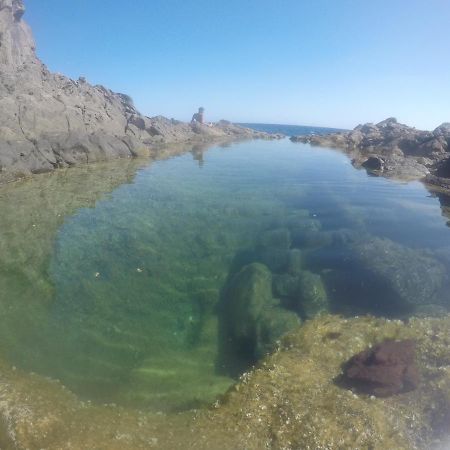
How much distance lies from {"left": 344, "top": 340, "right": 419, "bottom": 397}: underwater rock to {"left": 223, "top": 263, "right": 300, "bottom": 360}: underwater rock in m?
2.33

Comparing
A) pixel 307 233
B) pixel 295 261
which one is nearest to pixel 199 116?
pixel 307 233

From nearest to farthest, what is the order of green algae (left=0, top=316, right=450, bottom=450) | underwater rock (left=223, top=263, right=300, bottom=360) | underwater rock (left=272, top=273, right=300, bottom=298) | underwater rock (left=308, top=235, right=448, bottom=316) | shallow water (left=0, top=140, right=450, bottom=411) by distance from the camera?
green algae (left=0, top=316, right=450, bottom=450), shallow water (left=0, top=140, right=450, bottom=411), underwater rock (left=223, top=263, right=300, bottom=360), underwater rock (left=308, top=235, right=448, bottom=316), underwater rock (left=272, top=273, right=300, bottom=298)

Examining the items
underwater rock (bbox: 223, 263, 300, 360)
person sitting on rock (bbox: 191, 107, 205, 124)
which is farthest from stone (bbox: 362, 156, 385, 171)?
person sitting on rock (bbox: 191, 107, 205, 124)

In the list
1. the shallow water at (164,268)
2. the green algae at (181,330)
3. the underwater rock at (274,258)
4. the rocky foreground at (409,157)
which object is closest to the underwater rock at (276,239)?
the green algae at (181,330)

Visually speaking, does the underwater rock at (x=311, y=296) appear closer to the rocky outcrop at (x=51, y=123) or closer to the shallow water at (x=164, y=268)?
the shallow water at (x=164, y=268)

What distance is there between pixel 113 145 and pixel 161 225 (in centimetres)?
2818

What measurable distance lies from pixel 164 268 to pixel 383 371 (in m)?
8.55

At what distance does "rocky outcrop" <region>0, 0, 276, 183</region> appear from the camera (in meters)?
31.9

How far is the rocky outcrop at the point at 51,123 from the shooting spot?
105 ft

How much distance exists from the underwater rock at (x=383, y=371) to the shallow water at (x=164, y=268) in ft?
7.98

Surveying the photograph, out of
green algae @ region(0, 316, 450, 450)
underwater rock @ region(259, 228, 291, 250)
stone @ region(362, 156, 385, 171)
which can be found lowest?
green algae @ region(0, 316, 450, 450)

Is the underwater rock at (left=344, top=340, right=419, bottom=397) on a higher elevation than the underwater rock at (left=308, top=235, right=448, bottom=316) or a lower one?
lower

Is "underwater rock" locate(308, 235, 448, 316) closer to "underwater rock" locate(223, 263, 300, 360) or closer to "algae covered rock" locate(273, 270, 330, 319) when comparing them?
"algae covered rock" locate(273, 270, 330, 319)

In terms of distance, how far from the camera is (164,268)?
45.9 feet
